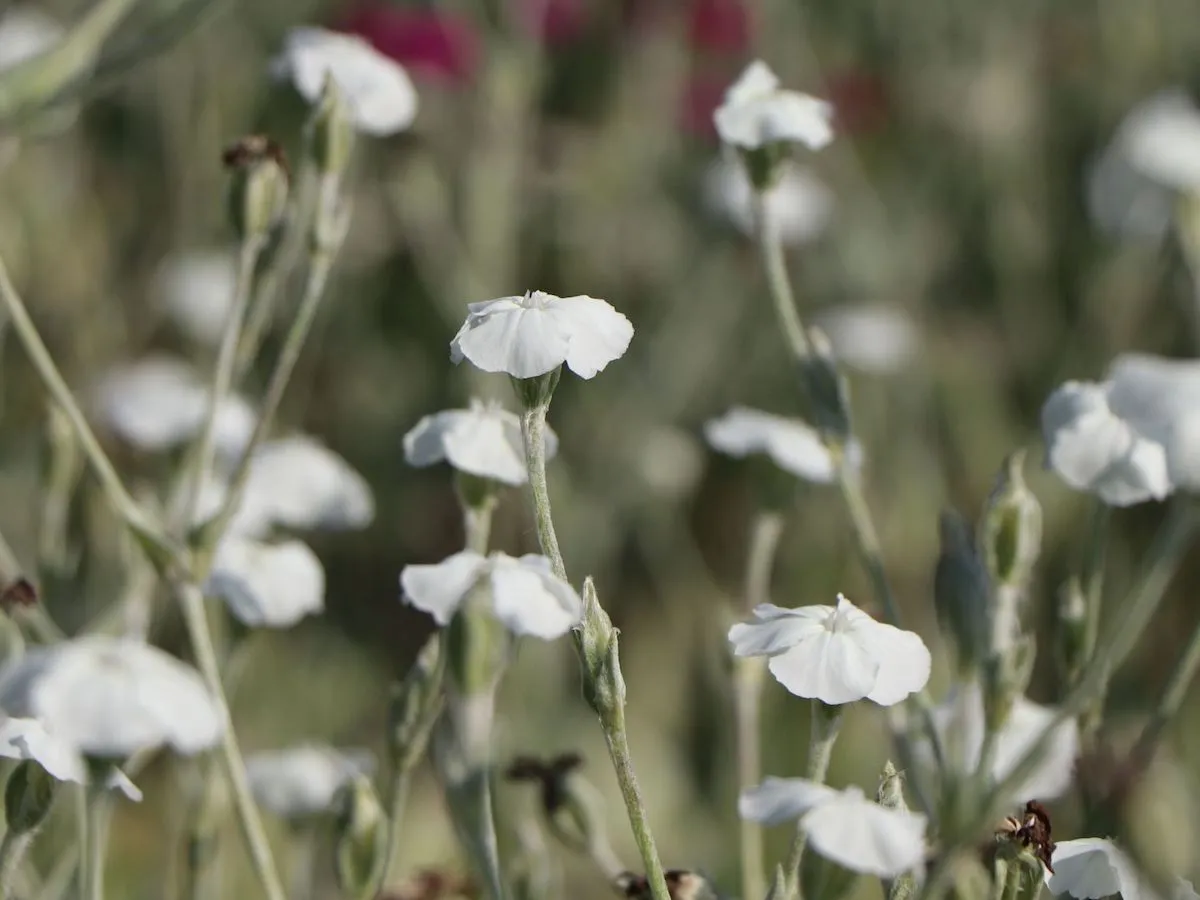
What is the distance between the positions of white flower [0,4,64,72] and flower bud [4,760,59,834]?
535 mm

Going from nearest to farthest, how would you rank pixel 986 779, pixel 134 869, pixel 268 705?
pixel 986 779
pixel 134 869
pixel 268 705

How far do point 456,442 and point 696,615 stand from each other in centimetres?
113

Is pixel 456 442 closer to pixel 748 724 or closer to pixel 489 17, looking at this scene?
pixel 748 724

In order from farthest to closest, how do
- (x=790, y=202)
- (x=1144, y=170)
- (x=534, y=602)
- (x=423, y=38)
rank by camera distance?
(x=790, y=202), (x=423, y=38), (x=1144, y=170), (x=534, y=602)

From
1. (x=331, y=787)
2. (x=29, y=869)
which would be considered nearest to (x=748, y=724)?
(x=331, y=787)

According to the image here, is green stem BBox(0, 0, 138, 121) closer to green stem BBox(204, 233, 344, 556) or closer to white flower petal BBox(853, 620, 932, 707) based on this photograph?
green stem BBox(204, 233, 344, 556)

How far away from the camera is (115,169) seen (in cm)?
240

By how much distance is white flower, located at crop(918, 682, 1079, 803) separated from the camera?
63 centimetres

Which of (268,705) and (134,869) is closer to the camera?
(134,869)

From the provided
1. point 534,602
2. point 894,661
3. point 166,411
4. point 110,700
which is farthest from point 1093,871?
point 166,411

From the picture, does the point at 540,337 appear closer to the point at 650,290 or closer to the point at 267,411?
the point at 267,411

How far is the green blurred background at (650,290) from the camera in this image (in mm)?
1751

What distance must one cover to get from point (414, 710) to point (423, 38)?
60.2 inches

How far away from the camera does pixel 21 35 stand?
1.40 m
